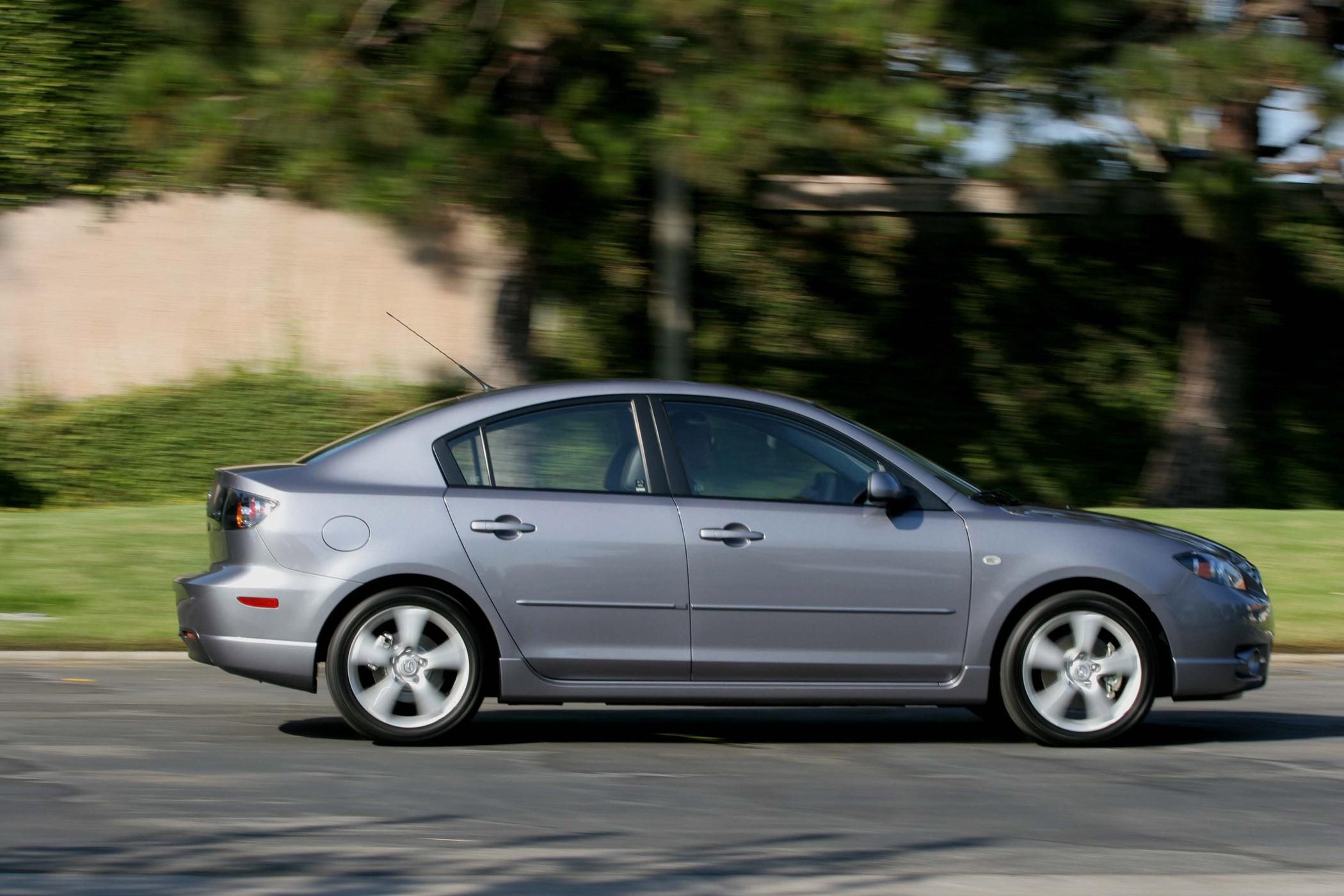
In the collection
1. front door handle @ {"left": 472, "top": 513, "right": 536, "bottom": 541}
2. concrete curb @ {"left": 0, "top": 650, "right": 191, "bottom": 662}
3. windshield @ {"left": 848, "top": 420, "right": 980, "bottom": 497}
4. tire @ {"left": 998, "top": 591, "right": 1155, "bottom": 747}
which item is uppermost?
windshield @ {"left": 848, "top": 420, "right": 980, "bottom": 497}

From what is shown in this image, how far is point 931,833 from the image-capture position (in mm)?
5434

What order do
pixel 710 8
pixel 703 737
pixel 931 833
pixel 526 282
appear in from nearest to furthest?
pixel 931 833 < pixel 703 737 < pixel 710 8 < pixel 526 282

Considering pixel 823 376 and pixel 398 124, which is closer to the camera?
pixel 398 124

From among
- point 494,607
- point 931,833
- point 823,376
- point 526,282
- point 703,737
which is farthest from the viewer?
point 823,376

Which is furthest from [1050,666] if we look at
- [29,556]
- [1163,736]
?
[29,556]

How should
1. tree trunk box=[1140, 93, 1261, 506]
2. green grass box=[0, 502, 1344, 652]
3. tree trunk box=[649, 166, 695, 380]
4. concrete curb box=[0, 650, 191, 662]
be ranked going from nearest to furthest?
concrete curb box=[0, 650, 191, 662] < green grass box=[0, 502, 1344, 652] < tree trunk box=[649, 166, 695, 380] < tree trunk box=[1140, 93, 1261, 506]

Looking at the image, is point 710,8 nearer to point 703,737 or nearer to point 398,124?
point 398,124

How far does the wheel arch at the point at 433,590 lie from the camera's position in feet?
21.9

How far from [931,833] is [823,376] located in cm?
1069

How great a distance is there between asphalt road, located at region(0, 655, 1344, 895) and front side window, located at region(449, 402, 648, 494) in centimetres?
112

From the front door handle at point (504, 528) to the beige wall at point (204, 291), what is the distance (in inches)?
373

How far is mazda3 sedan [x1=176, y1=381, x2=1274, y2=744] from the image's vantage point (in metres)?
6.68

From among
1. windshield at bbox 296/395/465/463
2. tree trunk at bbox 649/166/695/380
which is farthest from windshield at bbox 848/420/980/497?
tree trunk at bbox 649/166/695/380

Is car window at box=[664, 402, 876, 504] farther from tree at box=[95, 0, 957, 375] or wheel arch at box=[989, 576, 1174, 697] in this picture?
tree at box=[95, 0, 957, 375]
